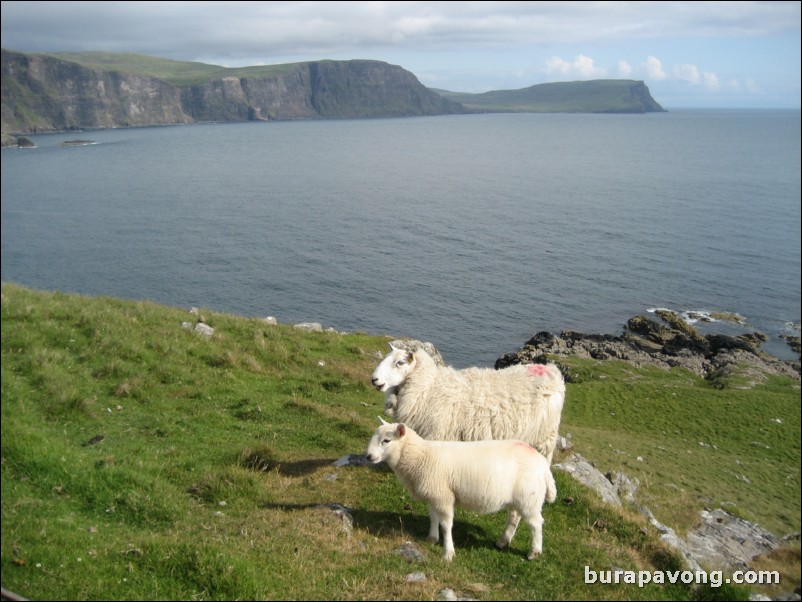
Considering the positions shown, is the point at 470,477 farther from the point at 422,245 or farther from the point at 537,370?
the point at 422,245

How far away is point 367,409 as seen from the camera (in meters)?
18.6

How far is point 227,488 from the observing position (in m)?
10.6

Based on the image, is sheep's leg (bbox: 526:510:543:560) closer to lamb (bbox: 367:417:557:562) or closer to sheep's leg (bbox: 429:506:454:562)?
lamb (bbox: 367:417:557:562)

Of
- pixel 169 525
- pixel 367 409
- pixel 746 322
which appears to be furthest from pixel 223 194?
pixel 169 525

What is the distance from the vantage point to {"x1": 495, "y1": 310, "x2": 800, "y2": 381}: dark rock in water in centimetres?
4669

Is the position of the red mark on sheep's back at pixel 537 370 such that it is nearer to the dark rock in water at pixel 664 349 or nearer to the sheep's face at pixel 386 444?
the sheep's face at pixel 386 444

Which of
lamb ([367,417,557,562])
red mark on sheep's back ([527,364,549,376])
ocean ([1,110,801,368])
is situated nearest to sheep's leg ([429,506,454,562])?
lamb ([367,417,557,562])

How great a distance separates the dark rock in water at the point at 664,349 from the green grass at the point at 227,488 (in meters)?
23.7

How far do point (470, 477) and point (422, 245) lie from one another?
68717mm

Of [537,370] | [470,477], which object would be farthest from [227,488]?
[537,370]

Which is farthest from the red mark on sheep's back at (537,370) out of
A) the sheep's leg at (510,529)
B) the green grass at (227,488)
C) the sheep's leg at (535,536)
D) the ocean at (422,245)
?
the ocean at (422,245)

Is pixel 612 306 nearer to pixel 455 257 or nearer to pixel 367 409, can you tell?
pixel 455 257

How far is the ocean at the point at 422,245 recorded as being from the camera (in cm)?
5525

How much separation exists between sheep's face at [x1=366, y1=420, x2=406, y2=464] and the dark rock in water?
1410 inches
